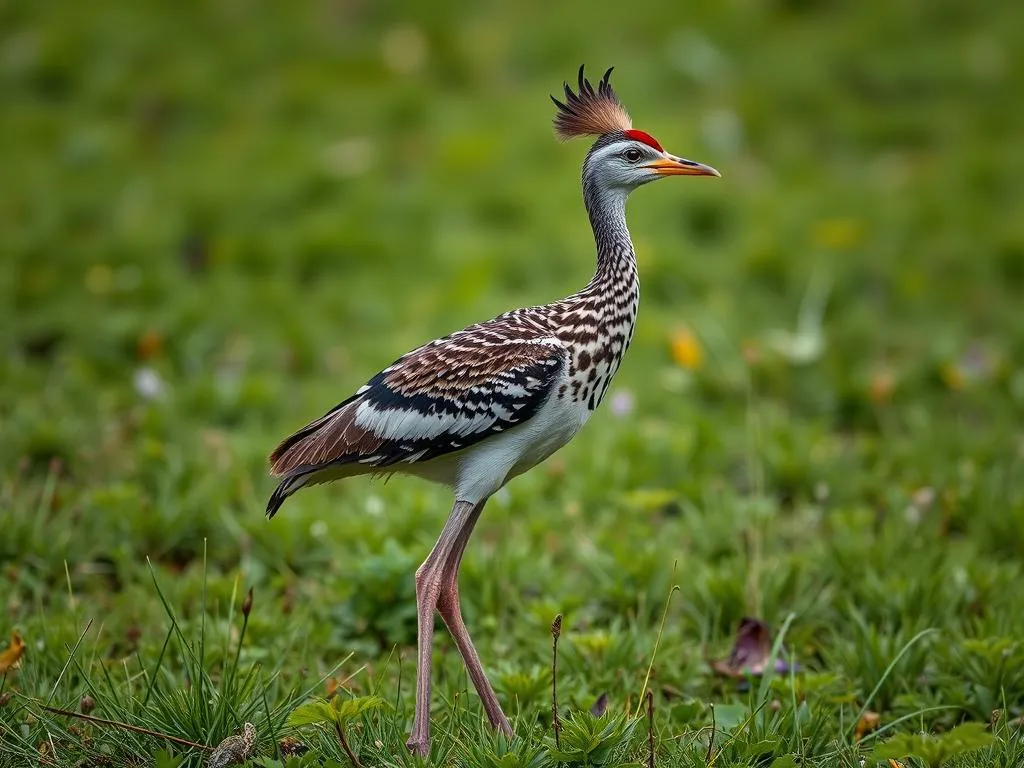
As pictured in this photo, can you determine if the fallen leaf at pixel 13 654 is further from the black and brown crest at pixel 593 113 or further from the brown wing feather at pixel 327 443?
the black and brown crest at pixel 593 113

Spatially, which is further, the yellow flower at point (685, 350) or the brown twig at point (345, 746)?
the yellow flower at point (685, 350)

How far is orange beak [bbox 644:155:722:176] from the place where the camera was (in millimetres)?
4352

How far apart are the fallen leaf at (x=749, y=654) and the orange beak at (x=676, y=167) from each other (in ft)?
5.99

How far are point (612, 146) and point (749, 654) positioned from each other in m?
2.08

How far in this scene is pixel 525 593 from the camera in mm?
5320

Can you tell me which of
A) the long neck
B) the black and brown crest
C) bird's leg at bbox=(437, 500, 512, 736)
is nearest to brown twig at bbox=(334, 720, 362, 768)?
bird's leg at bbox=(437, 500, 512, 736)

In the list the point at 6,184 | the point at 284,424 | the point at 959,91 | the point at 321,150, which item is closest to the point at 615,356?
the point at 284,424

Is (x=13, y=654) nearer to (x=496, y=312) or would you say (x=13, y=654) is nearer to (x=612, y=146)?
(x=612, y=146)

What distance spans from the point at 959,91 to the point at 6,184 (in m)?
8.05

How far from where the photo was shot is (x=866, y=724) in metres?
4.25

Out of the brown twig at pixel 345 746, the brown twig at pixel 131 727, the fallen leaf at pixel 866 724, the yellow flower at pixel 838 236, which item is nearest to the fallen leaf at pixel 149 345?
the brown twig at pixel 131 727

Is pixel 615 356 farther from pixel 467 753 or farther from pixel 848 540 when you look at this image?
pixel 848 540

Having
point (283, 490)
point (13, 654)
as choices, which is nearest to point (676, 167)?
point (283, 490)

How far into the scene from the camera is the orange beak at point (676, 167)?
14.3 feet
